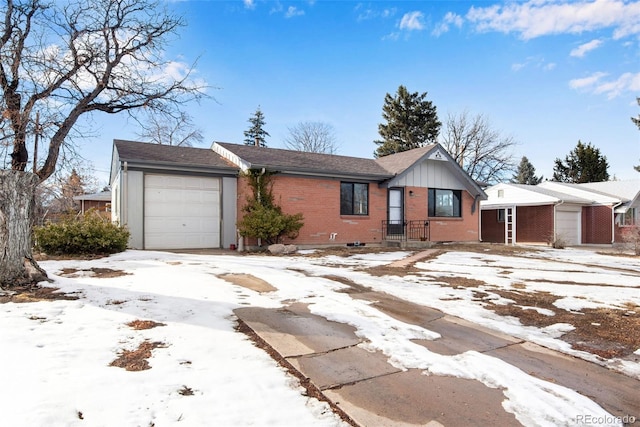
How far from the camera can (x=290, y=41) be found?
14.2m

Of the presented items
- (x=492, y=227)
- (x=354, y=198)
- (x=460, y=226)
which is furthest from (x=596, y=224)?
(x=354, y=198)

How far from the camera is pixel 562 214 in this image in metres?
22.4

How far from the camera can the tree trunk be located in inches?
217

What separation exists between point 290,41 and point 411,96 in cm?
2632

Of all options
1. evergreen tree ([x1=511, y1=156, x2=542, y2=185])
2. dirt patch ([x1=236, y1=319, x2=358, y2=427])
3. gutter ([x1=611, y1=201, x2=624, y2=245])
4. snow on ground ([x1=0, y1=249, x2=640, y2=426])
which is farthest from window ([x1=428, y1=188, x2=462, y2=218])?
evergreen tree ([x1=511, y1=156, x2=542, y2=185])

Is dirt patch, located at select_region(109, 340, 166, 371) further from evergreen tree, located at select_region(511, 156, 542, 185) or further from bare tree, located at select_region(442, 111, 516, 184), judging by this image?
evergreen tree, located at select_region(511, 156, 542, 185)

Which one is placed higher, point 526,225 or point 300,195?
point 300,195

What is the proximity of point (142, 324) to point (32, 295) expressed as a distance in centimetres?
236

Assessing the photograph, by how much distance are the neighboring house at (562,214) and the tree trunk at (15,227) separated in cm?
2273

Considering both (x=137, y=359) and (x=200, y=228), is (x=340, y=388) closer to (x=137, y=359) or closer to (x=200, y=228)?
(x=137, y=359)

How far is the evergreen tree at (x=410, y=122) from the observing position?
123 feet

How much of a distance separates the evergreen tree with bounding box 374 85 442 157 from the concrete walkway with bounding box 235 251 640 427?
3468 cm

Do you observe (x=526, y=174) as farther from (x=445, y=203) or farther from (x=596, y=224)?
(x=445, y=203)

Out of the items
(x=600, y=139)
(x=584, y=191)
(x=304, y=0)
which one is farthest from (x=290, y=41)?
(x=600, y=139)
